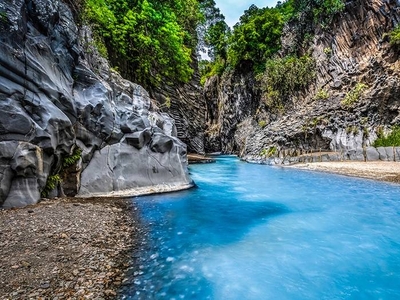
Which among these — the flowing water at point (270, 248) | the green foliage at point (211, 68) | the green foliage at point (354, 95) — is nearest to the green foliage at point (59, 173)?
the flowing water at point (270, 248)

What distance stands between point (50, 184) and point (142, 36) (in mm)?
15662

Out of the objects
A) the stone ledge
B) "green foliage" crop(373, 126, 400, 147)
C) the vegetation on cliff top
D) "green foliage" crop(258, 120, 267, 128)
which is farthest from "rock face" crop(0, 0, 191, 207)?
the vegetation on cliff top

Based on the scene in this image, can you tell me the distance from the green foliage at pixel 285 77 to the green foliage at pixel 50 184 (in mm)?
29329

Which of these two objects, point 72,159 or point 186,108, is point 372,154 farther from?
point 186,108

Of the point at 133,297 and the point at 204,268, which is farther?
the point at 204,268

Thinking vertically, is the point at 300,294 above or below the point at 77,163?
below

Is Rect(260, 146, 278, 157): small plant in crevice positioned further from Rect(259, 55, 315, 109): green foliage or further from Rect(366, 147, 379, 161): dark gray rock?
Rect(366, 147, 379, 161): dark gray rock

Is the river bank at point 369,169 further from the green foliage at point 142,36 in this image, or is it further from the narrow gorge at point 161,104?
the green foliage at point 142,36

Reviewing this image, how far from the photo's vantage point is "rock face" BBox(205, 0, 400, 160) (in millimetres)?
21234

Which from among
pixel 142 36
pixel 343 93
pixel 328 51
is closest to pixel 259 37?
pixel 328 51

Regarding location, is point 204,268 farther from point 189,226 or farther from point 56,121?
point 56,121

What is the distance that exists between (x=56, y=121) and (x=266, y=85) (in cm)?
3068

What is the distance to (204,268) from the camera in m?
4.48

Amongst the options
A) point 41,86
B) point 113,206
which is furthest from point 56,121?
point 113,206
